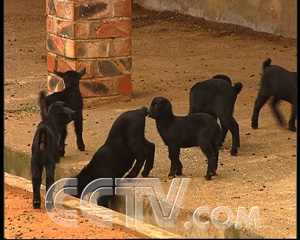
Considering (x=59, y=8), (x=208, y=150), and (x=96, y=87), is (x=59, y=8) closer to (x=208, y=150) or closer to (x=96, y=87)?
(x=96, y=87)

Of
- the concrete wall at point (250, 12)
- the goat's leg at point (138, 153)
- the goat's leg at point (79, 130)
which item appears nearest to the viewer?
the goat's leg at point (138, 153)

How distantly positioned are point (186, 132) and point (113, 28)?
3596mm

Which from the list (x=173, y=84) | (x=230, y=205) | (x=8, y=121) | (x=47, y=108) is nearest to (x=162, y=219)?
(x=230, y=205)

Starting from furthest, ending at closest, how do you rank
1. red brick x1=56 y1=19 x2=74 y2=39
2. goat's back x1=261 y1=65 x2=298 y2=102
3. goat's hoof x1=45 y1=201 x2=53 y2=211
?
red brick x1=56 y1=19 x2=74 y2=39 < goat's back x1=261 y1=65 x2=298 y2=102 < goat's hoof x1=45 y1=201 x2=53 y2=211

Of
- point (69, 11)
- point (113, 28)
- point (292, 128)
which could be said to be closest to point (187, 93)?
point (113, 28)

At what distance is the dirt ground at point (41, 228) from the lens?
24.5ft

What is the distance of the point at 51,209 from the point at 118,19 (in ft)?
16.5

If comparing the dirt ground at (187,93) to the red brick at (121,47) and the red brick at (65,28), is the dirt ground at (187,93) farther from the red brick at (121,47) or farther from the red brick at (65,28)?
the red brick at (65,28)

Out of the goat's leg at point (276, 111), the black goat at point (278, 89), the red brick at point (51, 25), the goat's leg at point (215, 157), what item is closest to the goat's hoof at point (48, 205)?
the goat's leg at point (215, 157)

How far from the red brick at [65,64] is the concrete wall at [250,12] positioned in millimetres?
5619

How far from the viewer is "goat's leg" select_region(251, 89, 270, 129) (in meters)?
11.4

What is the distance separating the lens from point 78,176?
30.3 feet

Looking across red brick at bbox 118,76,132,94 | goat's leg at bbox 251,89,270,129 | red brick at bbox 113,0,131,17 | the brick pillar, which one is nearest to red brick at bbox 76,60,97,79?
the brick pillar

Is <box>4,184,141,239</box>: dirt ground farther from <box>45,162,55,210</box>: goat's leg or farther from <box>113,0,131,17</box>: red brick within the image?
<box>113,0,131,17</box>: red brick
